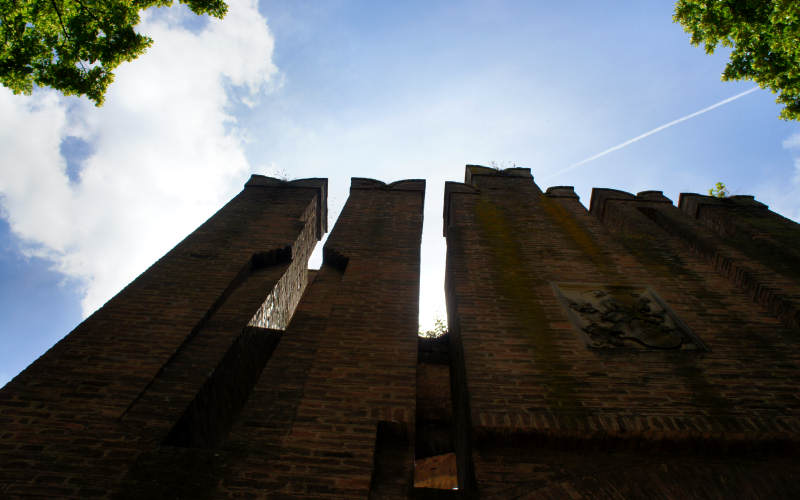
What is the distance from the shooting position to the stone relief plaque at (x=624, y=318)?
433 cm

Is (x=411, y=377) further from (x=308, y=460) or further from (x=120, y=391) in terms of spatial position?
(x=120, y=391)

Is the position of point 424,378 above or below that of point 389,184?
below

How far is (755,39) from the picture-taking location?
7.84 meters

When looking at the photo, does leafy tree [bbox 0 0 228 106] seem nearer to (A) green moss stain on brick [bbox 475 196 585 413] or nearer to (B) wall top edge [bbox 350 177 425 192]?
(B) wall top edge [bbox 350 177 425 192]

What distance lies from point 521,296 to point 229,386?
326 centimetres

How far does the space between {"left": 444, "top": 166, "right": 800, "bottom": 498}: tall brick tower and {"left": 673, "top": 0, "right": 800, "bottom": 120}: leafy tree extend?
285 cm

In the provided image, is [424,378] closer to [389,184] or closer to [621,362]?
[621,362]

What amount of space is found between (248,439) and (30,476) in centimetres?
141

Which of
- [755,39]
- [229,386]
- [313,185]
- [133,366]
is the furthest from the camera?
[313,185]

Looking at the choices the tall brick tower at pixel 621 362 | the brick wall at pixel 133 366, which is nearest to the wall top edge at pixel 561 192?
the tall brick tower at pixel 621 362

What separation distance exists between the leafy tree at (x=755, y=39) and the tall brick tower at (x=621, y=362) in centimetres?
285

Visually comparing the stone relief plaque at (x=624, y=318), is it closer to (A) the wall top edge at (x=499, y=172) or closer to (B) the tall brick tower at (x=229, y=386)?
(B) the tall brick tower at (x=229, y=386)

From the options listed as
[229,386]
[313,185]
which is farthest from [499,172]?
[229,386]

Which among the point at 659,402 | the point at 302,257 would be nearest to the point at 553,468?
the point at 659,402
